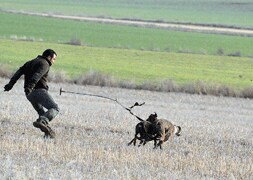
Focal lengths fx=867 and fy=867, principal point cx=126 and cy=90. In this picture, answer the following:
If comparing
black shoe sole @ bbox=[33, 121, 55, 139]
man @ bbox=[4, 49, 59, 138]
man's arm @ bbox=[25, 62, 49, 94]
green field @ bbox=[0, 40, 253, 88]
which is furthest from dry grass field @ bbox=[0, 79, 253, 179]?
green field @ bbox=[0, 40, 253, 88]

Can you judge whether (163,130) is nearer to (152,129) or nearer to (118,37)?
(152,129)

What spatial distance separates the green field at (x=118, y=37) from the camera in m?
62.0

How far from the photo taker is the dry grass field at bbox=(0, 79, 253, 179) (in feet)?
38.9

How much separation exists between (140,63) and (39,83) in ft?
108

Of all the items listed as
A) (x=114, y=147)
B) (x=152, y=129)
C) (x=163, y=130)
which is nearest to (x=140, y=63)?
(x=114, y=147)

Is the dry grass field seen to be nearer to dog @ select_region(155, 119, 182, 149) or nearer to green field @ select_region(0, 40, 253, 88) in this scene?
dog @ select_region(155, 119, 182, 149)

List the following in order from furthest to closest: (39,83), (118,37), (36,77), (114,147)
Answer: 1. (118,37)
2. (39,83)
3. (114,147)
4. (36,77)

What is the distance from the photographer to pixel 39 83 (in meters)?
15.4

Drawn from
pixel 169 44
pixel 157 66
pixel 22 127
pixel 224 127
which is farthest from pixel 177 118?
pixel 169 44

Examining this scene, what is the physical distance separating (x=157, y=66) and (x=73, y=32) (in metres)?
25.7

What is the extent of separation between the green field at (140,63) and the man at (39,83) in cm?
2248

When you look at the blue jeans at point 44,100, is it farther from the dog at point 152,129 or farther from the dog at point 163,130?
the dog at point 163,130

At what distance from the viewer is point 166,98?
107ft

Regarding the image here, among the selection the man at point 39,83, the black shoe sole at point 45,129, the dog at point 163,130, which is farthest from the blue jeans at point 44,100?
the dog at point 163,130
